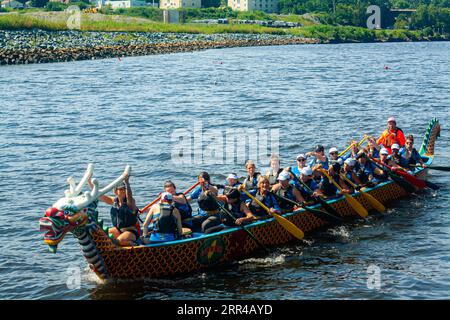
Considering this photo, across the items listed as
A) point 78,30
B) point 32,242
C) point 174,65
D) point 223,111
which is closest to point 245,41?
point 78,30

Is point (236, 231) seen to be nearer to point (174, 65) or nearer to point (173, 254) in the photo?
point (173, 254)

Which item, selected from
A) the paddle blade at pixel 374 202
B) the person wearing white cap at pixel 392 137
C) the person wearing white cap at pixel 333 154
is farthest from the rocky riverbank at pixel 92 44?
the paddle blade at pixel 374 202

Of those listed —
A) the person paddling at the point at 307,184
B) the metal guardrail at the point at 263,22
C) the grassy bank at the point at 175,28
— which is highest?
the metal guardrail at the point at 263,22

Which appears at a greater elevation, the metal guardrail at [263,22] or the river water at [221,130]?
the metal guardrail at [263,22]

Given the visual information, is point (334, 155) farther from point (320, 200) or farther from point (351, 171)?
point (320, 200)

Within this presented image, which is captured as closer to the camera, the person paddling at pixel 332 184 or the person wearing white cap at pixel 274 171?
the person wearing white cap at pixel 274 171

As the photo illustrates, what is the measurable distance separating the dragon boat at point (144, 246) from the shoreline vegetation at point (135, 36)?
1937 inches

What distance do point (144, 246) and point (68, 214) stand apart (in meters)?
2.17

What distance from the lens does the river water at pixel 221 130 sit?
48.9ft

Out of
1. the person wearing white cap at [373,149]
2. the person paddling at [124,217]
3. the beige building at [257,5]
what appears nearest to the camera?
the person paddling at [124,217]

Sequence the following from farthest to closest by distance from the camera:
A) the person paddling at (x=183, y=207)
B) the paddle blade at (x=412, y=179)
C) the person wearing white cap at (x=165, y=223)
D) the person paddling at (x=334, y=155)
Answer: the paddle blade at (x=412, y=179), the person paddling at (x=334, y=155), the person paddling at (x=183, y=207), the person wearing white cap at (x=165, y=223)

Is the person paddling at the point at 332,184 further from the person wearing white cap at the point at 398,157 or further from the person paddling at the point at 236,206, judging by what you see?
the person wearing white cap at the point at 398,157

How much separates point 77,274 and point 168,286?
2.41 m
